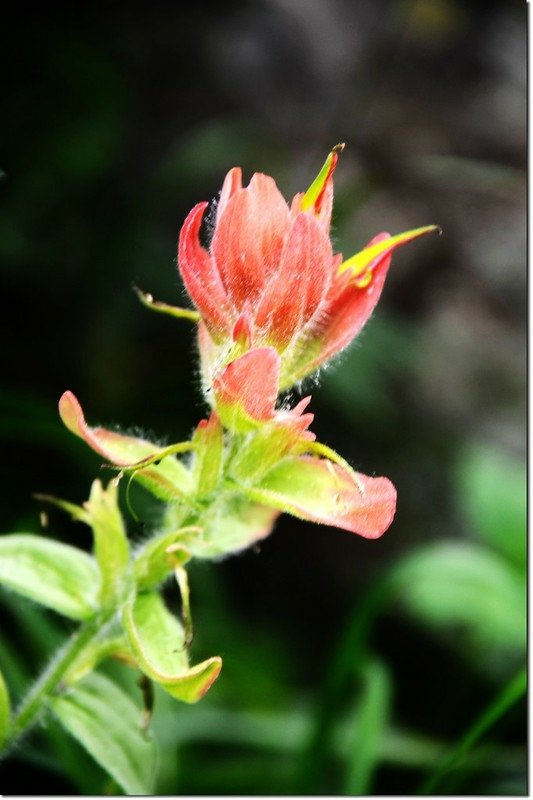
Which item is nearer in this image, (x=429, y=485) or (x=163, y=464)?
(x=163, y=464)

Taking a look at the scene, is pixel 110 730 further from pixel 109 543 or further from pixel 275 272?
pixel 275 272

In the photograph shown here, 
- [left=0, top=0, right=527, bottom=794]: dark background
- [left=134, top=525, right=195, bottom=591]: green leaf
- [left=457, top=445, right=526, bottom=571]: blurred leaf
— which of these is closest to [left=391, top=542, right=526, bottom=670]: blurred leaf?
[left=457, top=445, right=526, bottom=571]: blurred leaf

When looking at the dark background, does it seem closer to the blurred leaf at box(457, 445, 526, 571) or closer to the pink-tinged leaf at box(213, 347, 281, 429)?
the blurred leaf at box(457, 445, 526, 571)

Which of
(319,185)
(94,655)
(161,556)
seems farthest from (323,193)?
(94,655)

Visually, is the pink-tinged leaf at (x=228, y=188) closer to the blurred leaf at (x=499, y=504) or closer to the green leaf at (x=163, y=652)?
the green leaf at (x=163, y=652)

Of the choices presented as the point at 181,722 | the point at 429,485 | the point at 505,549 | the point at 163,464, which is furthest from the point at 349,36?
the point at 163,464

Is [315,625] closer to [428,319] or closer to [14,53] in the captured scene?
[428,319]
